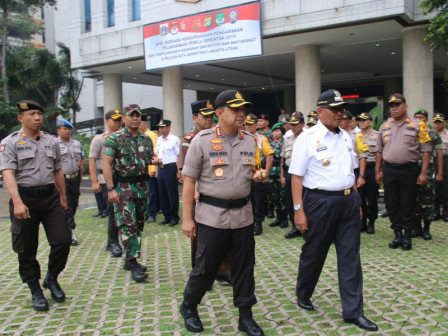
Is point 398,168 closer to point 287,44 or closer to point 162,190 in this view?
point 162,190

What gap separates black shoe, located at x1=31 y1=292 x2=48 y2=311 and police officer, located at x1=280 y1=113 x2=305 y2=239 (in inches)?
152

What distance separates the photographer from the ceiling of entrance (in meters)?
15.5

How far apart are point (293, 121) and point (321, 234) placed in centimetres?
336

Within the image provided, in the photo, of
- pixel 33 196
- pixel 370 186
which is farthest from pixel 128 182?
pixel 370 186

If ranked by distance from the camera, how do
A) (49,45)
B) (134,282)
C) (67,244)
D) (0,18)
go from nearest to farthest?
1. (67,244)
2. (134,282)
3. (0,18)
4. (49,45)

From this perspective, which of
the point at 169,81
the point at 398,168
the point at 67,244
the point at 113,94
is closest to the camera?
the point at 67,244

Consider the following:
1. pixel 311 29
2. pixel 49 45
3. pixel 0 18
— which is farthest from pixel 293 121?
pixel 49 45

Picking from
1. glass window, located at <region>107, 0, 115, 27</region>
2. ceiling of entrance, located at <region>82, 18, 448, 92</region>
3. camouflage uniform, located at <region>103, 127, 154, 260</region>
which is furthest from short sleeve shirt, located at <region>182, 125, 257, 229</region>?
glass window, located at <region>107, 0, 115, 27</region>

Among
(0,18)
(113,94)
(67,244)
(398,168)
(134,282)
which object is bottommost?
(134,282)

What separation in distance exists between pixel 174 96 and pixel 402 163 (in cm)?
1536

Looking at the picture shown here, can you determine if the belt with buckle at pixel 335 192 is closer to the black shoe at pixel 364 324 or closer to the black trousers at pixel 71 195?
the black shoe at pixel 364 324

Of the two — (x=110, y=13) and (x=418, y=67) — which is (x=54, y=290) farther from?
(x=110, y=13)

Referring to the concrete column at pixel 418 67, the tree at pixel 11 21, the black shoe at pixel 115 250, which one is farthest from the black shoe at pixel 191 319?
the tree at pixel 11 21

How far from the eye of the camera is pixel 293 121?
664cm
